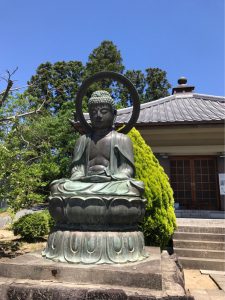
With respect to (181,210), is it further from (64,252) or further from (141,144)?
(64,252)

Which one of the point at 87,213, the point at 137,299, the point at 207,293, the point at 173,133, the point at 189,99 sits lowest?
the point at 207,293

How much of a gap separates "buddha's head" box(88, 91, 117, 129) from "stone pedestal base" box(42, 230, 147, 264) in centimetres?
166

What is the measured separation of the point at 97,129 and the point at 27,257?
2021 mm

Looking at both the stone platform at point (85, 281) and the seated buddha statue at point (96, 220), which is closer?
the stone platform at point (85, 281)

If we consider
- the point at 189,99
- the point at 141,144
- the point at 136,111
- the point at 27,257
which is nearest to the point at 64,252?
the point at 27,257

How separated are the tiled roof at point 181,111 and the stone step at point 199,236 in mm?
3291

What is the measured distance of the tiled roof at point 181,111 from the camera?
8.99 meters

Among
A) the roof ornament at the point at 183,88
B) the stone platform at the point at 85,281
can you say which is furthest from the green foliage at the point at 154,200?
the roof ornament at the point at 183,88

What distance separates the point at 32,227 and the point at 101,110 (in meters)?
6.39

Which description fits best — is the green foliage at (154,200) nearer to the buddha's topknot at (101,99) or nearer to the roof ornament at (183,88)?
the buddha's topknot at (101,99)

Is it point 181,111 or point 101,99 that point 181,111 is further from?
point 101,99

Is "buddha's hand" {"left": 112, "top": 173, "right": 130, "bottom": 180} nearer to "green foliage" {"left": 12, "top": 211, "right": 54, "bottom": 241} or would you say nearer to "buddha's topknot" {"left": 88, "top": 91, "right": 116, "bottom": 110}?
"buddha's topknot" {"left": 88, "top": 91, "right": 116, "bottom": 110}

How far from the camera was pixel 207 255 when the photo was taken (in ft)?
21.0

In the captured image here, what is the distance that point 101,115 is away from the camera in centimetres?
425
